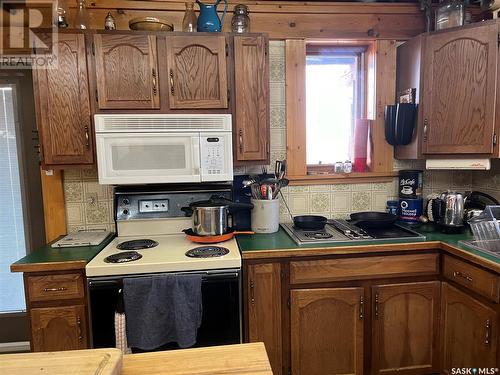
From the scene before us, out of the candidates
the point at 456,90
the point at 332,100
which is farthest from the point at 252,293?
the point at 456,90

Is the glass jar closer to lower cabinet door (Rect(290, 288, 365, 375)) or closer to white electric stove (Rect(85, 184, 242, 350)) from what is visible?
white electric stove (Rect(85, 184, 242, 350))

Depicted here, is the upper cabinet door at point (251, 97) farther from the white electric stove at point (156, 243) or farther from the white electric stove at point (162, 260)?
the white electric stove at point (162, 260)

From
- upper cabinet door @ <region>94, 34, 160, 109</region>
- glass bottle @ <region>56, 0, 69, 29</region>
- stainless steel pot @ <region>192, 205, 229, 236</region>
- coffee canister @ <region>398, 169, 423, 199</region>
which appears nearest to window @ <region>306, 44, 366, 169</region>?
coffee canister @ <region>398, 169, 423, 199</region>

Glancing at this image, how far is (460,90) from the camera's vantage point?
1.92 m

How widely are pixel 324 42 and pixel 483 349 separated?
207cm

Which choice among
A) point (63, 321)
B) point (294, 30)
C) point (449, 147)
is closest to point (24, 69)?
point (63, 321)

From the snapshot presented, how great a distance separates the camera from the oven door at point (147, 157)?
1.82m

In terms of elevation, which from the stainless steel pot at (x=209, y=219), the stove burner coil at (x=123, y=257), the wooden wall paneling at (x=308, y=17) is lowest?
the stove burner coil at (x=123, y=257)

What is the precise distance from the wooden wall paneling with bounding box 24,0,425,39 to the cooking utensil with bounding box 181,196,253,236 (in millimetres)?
1193

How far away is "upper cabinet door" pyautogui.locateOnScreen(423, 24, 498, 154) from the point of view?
1.83 metres

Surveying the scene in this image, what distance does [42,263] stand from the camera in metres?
1.60

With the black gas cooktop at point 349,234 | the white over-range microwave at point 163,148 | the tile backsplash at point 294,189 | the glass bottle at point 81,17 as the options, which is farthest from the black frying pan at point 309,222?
the glass bottle at point 81,17

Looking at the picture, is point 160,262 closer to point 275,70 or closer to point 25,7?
point 275,70

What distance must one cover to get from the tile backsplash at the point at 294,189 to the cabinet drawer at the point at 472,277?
75cm
